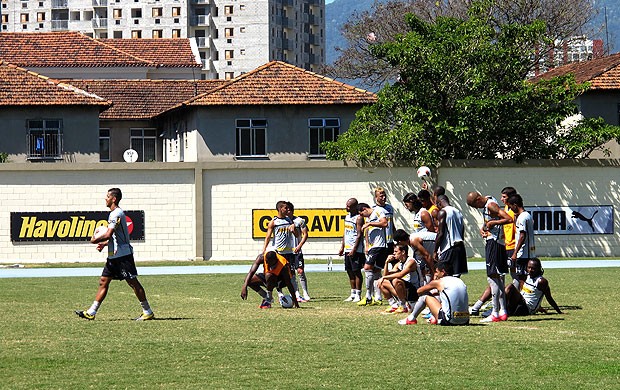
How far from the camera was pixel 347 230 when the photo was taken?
74.1 feet

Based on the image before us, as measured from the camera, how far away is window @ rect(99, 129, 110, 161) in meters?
58.4

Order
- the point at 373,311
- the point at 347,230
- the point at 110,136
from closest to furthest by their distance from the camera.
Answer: the point at 373,311 < the point at 347,230 < the point at 110,136

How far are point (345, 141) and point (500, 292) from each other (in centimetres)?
2348

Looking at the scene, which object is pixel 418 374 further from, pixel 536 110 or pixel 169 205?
pixel 536 110

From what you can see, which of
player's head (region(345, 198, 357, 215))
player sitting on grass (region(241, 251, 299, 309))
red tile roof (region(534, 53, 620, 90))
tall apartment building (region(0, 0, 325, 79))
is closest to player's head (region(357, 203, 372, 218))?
player's head (region(345, 198, 357, 215))

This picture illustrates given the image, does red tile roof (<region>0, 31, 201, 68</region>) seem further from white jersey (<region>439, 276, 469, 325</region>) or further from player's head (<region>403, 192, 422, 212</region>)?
white jersey (<region>439, 276, 469, 325</region>)

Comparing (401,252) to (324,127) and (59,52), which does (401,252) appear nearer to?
(324,127)

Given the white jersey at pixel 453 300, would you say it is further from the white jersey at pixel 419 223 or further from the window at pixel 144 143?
the window at pixel 144 143

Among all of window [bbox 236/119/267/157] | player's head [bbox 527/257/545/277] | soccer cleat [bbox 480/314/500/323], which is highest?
window [bbox 236/119/267/157]

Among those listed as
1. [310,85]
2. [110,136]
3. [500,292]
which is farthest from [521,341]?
[110,136]

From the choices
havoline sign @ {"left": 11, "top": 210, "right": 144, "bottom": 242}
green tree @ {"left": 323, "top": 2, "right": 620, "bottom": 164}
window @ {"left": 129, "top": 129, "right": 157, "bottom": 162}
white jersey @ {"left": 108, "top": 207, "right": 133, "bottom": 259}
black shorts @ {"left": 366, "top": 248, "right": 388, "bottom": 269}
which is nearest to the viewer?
white jersey @ {"left": 108, "top": 207, "right": 133, "bottom": 259}

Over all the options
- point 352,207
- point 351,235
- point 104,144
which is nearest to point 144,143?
point 104,144

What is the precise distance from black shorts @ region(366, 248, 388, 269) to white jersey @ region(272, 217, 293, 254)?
4.55 feet

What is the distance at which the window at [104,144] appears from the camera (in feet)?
192
